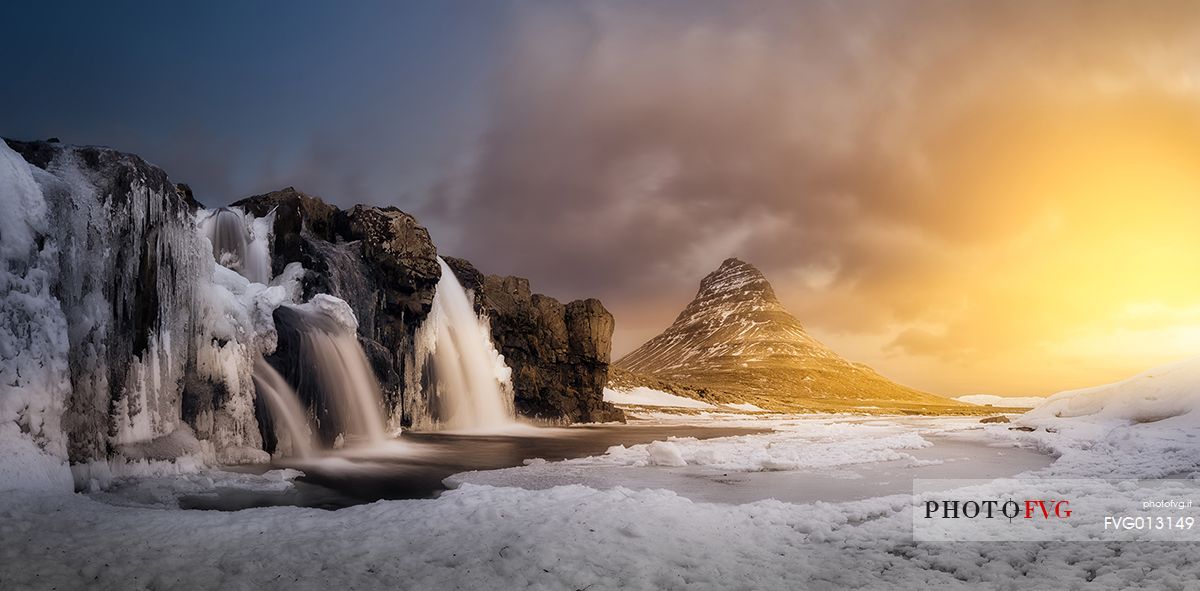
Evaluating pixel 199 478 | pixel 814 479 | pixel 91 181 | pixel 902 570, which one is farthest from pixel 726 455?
pixel 91 181

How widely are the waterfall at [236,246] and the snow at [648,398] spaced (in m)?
55.7

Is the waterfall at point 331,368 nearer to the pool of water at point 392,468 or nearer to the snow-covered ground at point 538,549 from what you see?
the pool of water at point 392,468

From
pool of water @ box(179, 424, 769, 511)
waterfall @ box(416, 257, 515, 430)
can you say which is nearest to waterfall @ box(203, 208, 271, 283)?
pool of water @ box(179, 424, 769, 511)

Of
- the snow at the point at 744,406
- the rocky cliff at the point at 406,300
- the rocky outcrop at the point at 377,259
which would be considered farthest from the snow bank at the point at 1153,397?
the snow at the point at 744,406

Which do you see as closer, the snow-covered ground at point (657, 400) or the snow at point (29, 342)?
the snow at point (29, 342)

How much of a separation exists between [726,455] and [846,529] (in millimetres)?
9260

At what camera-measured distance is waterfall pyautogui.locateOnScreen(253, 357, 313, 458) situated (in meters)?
18.0

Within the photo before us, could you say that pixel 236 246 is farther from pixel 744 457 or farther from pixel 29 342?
pixel 744 457

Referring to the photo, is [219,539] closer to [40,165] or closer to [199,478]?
[199,478]

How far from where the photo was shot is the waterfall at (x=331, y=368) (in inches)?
793

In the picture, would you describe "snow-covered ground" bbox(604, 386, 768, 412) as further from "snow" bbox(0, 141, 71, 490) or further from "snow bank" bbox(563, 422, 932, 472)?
"snow" bbox(0, 141, 71, 490)

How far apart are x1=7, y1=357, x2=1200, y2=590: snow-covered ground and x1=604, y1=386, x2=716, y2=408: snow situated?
6896cm

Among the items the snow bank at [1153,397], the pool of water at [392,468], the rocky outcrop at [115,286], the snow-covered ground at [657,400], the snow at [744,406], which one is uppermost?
the rocky outcrop at [115,286]

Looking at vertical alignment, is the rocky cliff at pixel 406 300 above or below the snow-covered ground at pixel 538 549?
above
